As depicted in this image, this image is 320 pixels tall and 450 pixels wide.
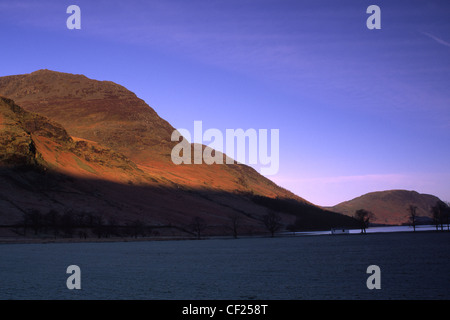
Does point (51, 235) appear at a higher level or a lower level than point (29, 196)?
lower

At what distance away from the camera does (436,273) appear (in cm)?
5094

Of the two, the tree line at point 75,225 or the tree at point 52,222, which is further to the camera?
the tree at point 52,222

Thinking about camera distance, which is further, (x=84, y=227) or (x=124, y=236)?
(x=124, y=236)

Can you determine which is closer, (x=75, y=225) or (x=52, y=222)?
(x=52, y=222)

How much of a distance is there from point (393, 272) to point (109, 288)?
30118mm

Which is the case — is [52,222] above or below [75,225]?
above

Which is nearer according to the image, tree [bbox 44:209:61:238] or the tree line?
the tree line

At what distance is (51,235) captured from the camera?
533 feet
